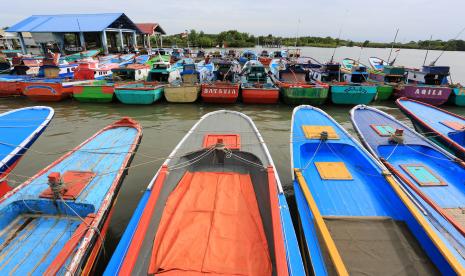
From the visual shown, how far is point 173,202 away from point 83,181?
179cm

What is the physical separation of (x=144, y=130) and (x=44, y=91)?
7.91 meters

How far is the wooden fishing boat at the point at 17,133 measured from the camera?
5.46 m

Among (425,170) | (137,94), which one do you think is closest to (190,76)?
(137,94)

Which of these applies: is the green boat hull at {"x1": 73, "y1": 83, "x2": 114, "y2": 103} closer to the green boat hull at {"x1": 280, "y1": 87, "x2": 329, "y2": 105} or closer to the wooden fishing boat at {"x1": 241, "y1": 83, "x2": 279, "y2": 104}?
the wooden fishing boat at {"x1": 241, "y1": 83, "x2": 279, "y2": 104}

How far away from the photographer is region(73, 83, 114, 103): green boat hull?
13594 millimetres

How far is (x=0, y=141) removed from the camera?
19.1 ft

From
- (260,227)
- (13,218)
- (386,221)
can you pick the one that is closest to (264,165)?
(260,227)

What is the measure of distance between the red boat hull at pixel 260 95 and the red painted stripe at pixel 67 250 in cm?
1103

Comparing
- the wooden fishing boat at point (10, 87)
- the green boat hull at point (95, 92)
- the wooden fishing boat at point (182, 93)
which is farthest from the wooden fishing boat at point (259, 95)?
the wooden fishing boat at point (10, 87)

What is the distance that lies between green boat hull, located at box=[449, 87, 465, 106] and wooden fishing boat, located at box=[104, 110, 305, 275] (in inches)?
560

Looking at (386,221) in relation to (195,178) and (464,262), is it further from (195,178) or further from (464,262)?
(195,178)

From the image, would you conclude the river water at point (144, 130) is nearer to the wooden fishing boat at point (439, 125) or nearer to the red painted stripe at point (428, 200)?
the red painted stripe at point (428, 200)

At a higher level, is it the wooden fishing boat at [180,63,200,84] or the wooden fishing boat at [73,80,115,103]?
the wooden fishing boat at [180,63,200,84]

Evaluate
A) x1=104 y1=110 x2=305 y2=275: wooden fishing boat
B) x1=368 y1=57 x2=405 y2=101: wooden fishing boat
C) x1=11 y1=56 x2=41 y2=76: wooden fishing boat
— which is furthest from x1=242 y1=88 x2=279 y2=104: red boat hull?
x1=11 y1=56 x2=41 y2=76: wooden fishing boat
